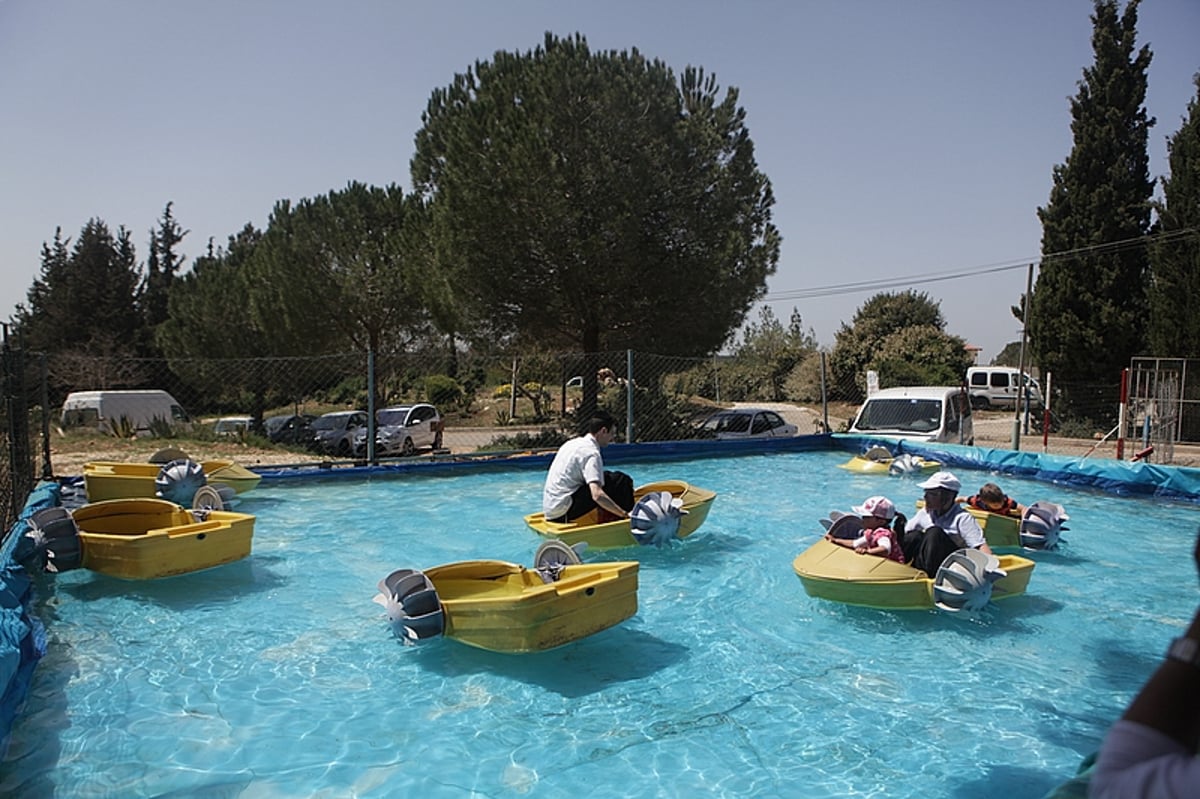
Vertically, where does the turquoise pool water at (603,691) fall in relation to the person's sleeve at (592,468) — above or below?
below

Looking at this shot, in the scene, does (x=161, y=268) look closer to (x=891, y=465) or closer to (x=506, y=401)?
(x=506, y=401)

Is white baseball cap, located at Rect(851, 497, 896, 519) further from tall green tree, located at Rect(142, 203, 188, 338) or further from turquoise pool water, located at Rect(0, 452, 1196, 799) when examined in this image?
tall green tree, located at Rect(142, 203, 188, 338)

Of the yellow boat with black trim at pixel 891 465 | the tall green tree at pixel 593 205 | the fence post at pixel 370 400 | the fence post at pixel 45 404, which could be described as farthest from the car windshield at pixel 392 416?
the yellow boat with black trim at pixel 891 465

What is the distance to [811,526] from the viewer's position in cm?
1050

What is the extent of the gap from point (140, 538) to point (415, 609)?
10.9 ft

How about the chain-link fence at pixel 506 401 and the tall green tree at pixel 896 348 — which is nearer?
the chain-link fence at pixel 506 401

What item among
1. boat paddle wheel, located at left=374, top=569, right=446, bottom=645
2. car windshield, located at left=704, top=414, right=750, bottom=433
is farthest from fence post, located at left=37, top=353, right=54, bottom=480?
car windshield, located at left=704, top=414, right=750, bottom=433

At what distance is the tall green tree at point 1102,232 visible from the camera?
958 inches

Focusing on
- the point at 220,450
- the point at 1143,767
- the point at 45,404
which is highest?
the point at 45,404

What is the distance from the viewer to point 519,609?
5.29 m

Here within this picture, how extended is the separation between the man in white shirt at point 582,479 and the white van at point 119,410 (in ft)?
52.6

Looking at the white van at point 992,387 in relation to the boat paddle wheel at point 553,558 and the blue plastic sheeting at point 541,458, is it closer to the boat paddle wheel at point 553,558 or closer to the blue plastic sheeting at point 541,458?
the blue plastic sheeting at point 541,458

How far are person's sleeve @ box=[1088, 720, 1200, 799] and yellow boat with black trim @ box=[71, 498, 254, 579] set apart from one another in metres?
7.61

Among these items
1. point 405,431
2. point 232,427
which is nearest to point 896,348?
point 405,431
